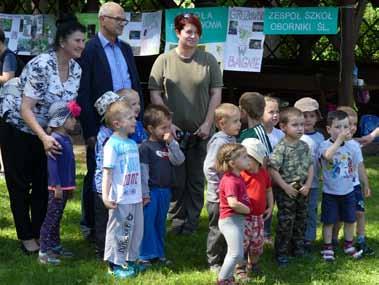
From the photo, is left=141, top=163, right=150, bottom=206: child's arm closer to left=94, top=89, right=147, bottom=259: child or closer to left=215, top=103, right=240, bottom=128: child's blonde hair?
left=94, top=89, right=147, bottom=259: child

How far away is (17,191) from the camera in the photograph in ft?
17.2

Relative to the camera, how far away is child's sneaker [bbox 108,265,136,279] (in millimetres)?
4730

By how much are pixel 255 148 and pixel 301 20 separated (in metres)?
4.34

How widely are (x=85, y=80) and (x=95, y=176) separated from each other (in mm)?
734

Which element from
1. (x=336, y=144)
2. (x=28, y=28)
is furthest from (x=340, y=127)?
(x=28, y=28)

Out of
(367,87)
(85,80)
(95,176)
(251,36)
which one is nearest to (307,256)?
(95,176)

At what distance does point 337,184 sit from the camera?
17.4 feet

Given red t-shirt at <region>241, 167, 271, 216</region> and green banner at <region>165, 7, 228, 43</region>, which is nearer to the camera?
red t-shirt at <region>241, 167, 271, 216</region>

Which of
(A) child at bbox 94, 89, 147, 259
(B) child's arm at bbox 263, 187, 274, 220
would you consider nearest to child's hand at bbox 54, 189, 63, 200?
(A) child at bbox 94, 89, 147, 259

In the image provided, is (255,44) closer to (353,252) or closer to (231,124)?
(353,252)

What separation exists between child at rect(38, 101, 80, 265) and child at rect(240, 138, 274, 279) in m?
1.21

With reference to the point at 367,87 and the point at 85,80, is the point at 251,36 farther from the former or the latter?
the point at 85,80

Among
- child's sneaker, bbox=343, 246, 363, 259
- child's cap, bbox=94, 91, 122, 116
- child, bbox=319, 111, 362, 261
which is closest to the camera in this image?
child's cap, bbox=94, 91, 122, 116

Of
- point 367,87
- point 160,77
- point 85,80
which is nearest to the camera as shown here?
point 85,80
